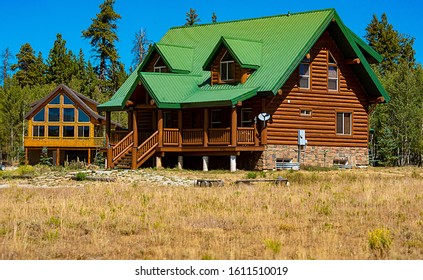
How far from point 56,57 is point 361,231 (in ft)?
236

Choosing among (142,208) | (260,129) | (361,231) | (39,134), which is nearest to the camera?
(361,231)

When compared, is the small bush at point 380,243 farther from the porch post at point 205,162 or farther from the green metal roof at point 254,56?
the porch post at point 205,162

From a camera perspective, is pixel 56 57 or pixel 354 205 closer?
pixel 354 205

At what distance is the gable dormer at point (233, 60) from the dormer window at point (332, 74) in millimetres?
3751

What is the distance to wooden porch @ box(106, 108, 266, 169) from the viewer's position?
120 feet

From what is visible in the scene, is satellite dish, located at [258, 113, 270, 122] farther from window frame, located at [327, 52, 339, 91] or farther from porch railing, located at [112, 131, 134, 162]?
porch railing, located at [112, 131, 134, 162]

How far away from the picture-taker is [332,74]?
131 feet

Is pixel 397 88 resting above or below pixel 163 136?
above

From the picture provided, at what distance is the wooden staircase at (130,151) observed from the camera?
37250 millimetres

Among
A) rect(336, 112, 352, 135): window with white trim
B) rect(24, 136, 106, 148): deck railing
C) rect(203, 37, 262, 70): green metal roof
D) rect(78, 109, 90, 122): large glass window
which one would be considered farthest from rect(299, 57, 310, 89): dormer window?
rect(78, 109, 90, 122): large glass window
